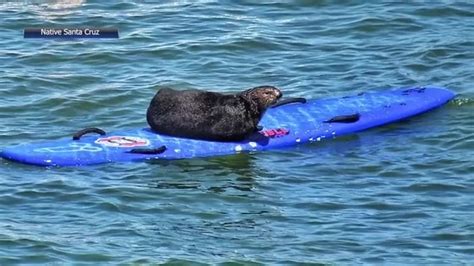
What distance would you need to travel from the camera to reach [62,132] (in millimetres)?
13992

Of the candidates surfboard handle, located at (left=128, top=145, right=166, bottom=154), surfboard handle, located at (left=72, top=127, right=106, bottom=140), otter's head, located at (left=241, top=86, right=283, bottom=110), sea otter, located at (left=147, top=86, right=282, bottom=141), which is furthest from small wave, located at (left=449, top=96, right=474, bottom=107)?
surfboard handle, located at (left=72, top=127, right=106, bottom=140)

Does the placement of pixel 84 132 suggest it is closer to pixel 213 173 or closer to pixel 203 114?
pixel 203 114

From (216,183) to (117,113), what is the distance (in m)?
2.51

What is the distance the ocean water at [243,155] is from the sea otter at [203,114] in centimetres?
29

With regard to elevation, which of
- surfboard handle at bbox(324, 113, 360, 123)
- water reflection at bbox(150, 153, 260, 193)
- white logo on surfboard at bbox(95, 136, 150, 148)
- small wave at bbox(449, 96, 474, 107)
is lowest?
water reflection at bbox(150, 153, 260, 193)

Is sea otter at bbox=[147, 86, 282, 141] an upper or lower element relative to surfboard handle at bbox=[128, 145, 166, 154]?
upper

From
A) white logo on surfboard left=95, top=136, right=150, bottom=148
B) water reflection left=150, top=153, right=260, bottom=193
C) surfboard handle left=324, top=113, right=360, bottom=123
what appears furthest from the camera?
surfboard handle left=324, top=113, right=360, bottom=123

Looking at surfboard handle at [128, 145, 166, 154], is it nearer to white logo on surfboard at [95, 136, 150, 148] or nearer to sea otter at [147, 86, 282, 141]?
white logo on surfboard at [95, 136, 150, 148]

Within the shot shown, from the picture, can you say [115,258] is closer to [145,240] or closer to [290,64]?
[145,240]

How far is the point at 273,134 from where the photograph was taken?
1343 cm

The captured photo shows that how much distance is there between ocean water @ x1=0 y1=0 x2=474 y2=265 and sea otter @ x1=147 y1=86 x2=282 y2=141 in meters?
0.29

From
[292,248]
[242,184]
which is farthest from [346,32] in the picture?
[292,248]

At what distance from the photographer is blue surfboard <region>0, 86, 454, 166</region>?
42.0 feet

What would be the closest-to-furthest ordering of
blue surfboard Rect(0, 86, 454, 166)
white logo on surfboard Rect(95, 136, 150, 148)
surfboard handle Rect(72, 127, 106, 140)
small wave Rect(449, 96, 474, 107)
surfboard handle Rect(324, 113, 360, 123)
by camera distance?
1. blue surfboard Rect(0, 86, 454, 166)
2. white logo on surfboard Rect(95, 136, 150, 148)
3. surfboard handle Rect(72, 127, 106, 140)
4. surfboard handle Rect(324, 113, 360, 123)
5. small wave Rect(449, 96, 474, 107)
